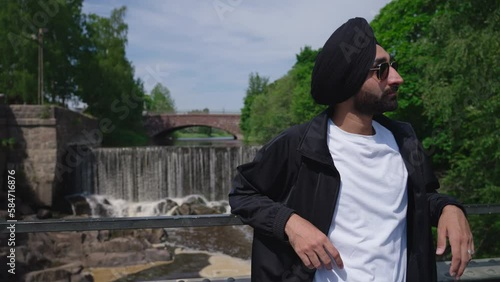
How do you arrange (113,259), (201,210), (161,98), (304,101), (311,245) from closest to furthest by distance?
(311,245) < (113,259) < (201,210) < (304,101) < (161,98)

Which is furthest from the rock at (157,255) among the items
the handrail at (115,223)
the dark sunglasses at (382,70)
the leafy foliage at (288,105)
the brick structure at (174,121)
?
the brick structure at (174,121)

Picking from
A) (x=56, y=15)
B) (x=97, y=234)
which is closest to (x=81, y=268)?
(x=97, y=234)

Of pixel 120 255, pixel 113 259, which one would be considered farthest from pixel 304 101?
pixel 113 259

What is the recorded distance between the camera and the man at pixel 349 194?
141cm

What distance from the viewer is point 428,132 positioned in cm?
1839

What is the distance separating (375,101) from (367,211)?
0.36m

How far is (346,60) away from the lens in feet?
4.73

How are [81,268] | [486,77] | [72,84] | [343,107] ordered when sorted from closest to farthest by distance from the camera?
[343,107], [486,77], [81,268], [72,84]

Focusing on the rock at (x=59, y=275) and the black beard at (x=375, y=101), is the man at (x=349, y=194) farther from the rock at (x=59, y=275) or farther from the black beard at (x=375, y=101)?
the rock at (x=59, y=275)

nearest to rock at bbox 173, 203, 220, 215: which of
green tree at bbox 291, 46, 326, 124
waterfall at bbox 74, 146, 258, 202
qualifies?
waterfall at bbox 74, 146, 258, 202

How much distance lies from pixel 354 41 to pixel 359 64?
0.25 feet

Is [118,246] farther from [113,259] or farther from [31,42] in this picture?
[31,42]

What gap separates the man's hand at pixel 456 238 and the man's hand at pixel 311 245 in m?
0.38

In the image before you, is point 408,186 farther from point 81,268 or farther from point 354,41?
point 81,268
